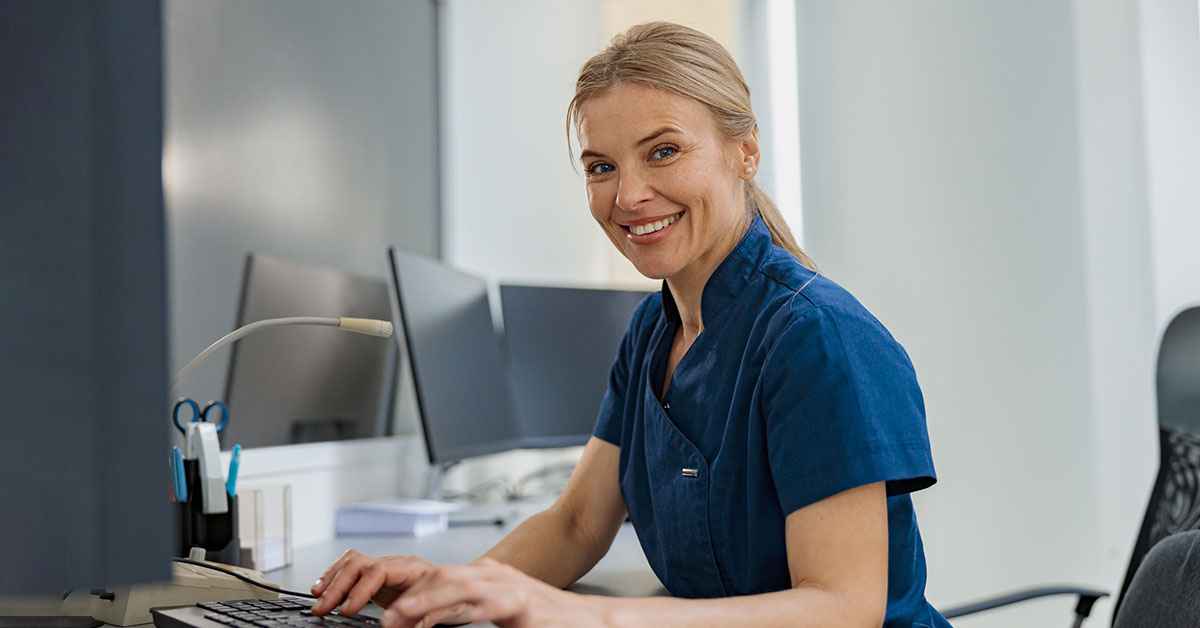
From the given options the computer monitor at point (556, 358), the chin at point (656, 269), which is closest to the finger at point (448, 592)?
the chin at point (656, 269)

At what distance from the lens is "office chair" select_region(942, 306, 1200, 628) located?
1.42 meters

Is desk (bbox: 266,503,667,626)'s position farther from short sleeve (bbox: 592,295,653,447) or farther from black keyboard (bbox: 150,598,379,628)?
black keyboard (bbox: 150,598,379,628)

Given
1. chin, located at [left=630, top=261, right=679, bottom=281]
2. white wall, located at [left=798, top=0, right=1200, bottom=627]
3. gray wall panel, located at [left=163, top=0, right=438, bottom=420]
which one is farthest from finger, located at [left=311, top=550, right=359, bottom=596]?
white wall, located at [left=798, top=0, right=1200, bottom=627]

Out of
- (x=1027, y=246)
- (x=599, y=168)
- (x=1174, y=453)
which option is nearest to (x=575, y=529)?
(x=599, y=168)

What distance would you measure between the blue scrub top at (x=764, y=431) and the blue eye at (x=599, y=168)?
0.58 feet

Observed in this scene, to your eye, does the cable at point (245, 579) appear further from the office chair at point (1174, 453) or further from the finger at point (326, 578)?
the office chair at point (1174, 453)

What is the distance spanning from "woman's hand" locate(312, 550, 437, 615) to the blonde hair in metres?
0.55

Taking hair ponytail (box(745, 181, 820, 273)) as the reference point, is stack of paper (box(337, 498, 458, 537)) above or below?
below

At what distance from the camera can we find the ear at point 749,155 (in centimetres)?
109

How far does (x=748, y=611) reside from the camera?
730mm

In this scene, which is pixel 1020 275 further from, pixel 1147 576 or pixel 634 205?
pixel 634 205

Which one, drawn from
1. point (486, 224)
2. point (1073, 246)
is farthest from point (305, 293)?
point (1073, 246)

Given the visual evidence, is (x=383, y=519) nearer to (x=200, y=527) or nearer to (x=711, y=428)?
(x=200, y=527)

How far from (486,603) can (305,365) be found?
51.9 inches
